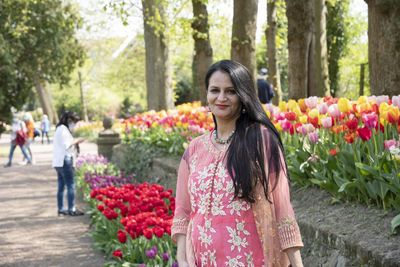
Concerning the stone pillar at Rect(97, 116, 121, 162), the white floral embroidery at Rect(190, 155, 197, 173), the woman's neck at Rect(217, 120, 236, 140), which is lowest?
the stone pillar at Rect(97, 116, 121, 162)

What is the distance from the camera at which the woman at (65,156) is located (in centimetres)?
693

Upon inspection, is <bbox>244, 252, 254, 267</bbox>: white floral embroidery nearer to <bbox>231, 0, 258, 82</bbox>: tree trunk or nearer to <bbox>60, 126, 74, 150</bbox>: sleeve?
<bbox>60, 126, 74, 150</bbox>: sleeve

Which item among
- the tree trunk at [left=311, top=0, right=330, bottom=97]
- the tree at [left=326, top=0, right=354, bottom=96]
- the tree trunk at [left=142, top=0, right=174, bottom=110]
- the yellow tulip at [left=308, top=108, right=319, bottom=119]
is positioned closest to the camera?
the yellow tulip at [left=308, top=108, right=319, bottom=119]

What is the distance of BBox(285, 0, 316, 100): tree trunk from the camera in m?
7.56

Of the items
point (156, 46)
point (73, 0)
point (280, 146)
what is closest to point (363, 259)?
point (280, 146)

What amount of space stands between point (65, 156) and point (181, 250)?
513 centimetres

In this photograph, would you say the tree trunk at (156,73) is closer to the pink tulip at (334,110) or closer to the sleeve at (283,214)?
the pink tulip at (334,110)

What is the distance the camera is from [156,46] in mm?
13164

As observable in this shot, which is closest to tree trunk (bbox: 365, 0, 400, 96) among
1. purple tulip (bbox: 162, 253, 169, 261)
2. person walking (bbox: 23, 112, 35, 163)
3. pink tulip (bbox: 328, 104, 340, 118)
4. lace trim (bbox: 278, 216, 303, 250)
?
pink tulip (bbox: 328, 104, 340, 118)

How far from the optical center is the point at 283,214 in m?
1.93

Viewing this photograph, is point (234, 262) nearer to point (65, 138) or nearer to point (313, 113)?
point (313, 113)

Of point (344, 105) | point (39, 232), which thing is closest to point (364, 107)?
point (344, 105)

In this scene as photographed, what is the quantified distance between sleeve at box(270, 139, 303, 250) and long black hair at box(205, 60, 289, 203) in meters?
0.02

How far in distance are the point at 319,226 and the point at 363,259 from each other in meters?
0.58
